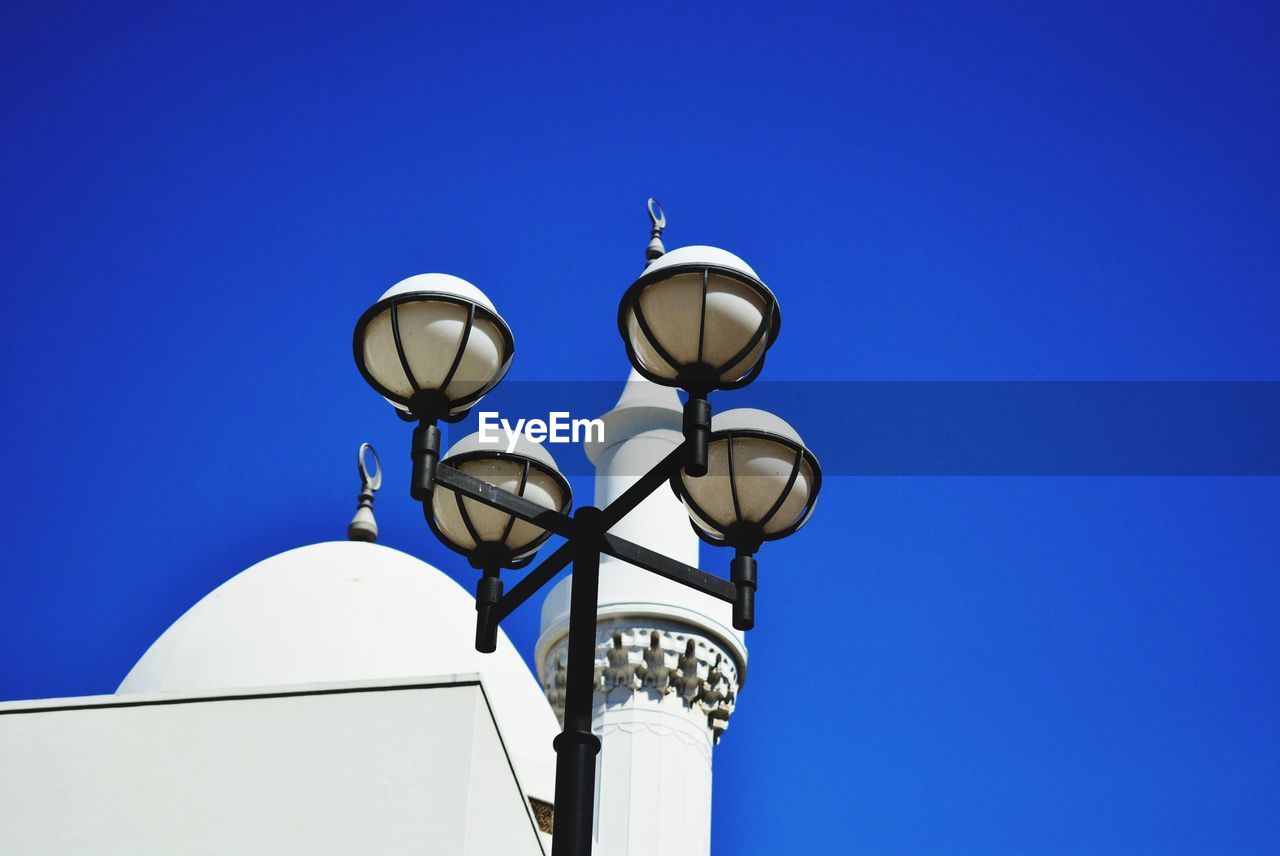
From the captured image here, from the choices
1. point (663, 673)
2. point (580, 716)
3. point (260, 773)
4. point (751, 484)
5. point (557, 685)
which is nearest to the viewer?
point (580, 716)

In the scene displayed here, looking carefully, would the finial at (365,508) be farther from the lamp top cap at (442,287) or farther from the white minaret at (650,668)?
the lamp top cap at (442,287)

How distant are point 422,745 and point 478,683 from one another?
1.36ft

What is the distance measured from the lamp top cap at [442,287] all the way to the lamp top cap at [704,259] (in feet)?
2.22

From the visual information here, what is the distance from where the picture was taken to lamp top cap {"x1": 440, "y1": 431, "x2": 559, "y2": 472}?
20.5 ft

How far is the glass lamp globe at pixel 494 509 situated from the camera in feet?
20.3

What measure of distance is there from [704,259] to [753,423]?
0.70 meters

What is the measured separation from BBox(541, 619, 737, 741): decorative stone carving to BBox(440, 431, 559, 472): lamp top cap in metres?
9.19

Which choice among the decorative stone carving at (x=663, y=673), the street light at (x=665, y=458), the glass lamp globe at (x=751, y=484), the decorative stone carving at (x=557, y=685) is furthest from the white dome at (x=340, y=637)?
the glass lamp globe at (x=751, y=484)

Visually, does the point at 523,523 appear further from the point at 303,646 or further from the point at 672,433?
the point at 672,433

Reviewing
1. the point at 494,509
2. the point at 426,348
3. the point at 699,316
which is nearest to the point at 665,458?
the point at 699,316

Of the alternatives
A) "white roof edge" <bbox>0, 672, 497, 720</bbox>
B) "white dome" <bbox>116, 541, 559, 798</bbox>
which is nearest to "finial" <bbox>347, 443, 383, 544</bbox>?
"white dome" <bbox>116, 541, 559, 798</bbox>

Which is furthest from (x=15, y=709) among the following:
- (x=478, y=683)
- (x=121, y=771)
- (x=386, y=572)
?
(x=386, y=572)

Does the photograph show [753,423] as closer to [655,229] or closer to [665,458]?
[665,458]

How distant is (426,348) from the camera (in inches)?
227
